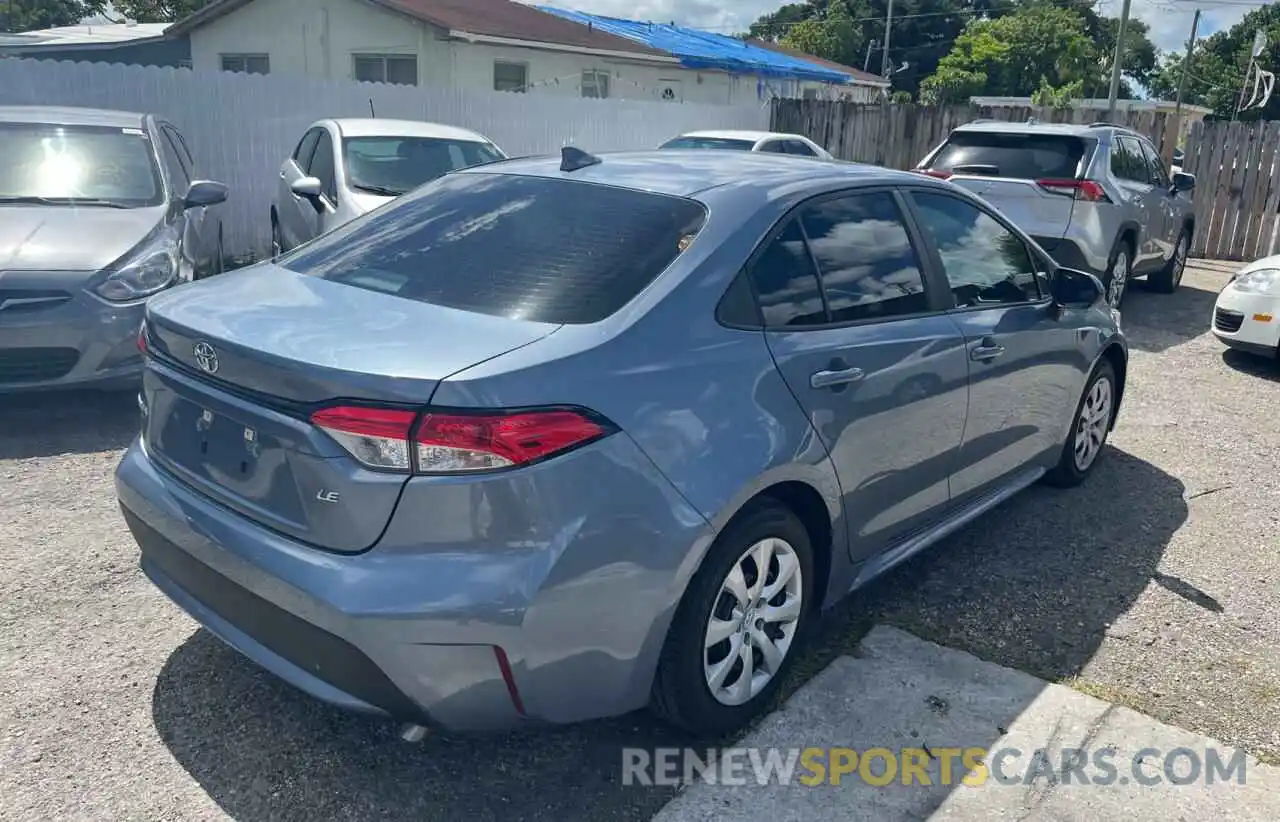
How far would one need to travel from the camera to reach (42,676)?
329 centimetres

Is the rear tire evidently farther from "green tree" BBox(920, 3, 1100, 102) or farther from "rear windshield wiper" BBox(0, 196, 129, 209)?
"green tree" BBox(920, 3, 1100, 102)

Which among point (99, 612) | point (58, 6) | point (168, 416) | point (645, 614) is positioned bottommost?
point (99, 612)

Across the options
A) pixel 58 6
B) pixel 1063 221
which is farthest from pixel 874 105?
pixel 58 6

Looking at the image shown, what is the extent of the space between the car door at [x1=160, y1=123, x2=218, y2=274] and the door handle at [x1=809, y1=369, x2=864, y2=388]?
4.66 m

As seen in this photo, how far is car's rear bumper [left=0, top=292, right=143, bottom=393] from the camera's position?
534 centimetres

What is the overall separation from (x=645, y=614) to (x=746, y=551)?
434 mm

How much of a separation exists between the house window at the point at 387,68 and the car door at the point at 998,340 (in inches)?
639

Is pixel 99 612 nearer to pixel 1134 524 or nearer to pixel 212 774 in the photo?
pixel 212 774

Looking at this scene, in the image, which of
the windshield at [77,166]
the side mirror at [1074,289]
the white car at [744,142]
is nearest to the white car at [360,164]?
the windshield at [77,166]

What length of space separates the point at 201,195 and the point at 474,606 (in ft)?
17.1

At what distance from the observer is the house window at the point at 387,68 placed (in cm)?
1888

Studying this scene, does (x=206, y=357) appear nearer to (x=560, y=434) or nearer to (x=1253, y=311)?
(x=560, y=434)

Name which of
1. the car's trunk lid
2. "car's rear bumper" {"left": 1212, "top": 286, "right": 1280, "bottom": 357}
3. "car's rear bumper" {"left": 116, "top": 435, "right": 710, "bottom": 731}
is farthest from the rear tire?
the car's trunk lid

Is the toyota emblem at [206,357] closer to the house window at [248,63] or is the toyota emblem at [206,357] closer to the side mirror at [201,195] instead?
the side mirror at [201,195]
